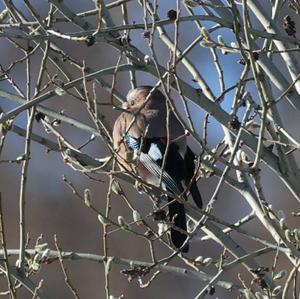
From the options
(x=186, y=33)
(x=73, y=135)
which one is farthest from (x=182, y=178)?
(x=73, y=135)

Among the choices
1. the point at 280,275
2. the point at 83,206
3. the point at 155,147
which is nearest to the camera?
the point at 280,275

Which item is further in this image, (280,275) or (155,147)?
(155,147)

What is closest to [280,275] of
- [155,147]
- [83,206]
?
[155,147]

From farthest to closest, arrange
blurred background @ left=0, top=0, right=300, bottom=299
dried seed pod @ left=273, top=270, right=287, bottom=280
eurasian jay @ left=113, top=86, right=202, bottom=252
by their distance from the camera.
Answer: blurred background @ left=0, top=0, right=300, bottom=299
eurasian jay @ left=113, top=86, right=202, bottom=252
dried seed pod @ left=273, top=270, right=287, bottom=280

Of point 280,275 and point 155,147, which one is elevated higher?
point 155,147

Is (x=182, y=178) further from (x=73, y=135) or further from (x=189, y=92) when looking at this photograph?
(x=73, y=135)

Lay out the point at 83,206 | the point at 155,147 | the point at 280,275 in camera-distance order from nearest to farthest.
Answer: the point at 280,275
the point at 155,147
the point at 83,206

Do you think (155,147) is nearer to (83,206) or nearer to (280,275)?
(280,275)

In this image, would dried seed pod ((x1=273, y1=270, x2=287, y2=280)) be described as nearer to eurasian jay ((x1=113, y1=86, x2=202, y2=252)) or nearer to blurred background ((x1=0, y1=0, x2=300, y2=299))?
eurasian jay ((x1=113, y1=86, x2=202, y2=252))

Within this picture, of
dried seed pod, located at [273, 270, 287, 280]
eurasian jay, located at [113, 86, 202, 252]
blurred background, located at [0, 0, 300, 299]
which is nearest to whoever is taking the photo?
dried seed pod, located at [273, 270, 287, 280]

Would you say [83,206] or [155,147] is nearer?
[155,147]

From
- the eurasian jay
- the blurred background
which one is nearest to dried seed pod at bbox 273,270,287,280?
the eurasian jay

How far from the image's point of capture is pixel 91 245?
17156 millimetres

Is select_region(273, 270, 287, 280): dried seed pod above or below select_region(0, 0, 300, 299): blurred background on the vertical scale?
above
